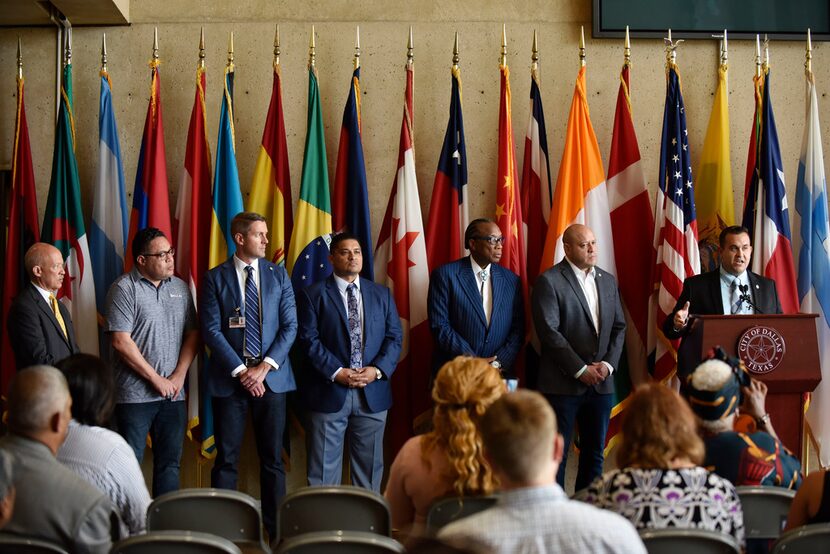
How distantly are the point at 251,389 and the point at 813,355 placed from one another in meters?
2.96

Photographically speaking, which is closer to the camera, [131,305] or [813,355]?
[813,355]

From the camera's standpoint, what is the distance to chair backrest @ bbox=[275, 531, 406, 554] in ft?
8.11

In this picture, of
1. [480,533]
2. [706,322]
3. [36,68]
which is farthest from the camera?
[36,68]

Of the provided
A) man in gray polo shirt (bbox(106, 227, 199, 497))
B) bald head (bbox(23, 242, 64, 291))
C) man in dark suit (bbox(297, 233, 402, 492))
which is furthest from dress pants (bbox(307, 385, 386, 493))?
bald head (bbox(23, 242, 64, 291))

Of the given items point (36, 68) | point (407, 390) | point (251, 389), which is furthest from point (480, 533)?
point (36, 68)

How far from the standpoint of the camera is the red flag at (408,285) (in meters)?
5.78

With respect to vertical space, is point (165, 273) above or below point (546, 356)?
above

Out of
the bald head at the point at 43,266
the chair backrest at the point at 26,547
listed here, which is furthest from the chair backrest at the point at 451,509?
the bald head at the point at 43,266

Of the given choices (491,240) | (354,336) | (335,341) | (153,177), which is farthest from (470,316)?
(153,177)

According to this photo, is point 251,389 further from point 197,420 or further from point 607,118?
point 607,118

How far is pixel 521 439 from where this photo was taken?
189 cm

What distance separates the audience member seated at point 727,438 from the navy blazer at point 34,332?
3.30 meters

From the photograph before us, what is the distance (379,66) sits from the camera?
6.22 m

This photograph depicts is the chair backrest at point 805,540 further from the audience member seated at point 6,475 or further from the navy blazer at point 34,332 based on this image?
the navy blazer at point 34,332
